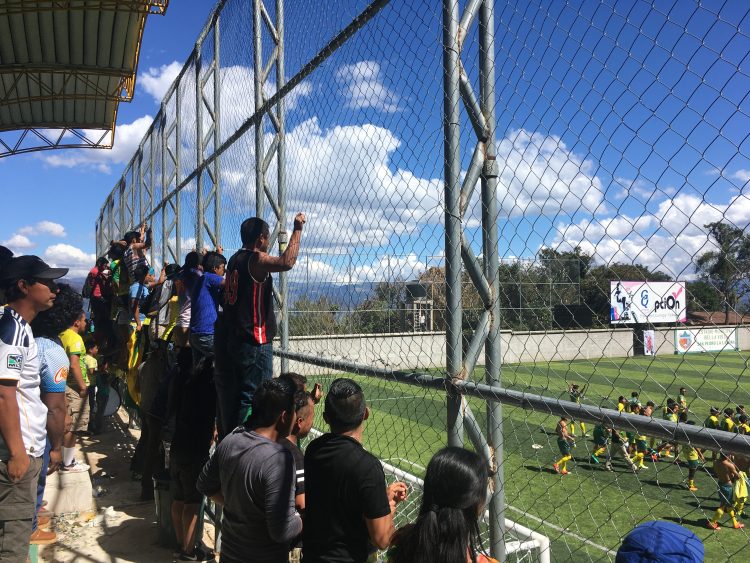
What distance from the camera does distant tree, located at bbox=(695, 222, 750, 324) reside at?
4.53 ft

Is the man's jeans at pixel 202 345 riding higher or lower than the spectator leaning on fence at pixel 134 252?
lower

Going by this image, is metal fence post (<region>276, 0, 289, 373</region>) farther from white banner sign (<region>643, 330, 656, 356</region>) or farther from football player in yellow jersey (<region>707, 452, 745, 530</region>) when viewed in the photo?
football player in yellow jersey (<region>707, 452, 745, 530</region>)

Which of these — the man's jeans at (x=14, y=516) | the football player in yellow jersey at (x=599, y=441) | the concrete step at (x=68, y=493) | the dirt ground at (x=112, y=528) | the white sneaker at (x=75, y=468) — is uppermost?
the man's jeans at (x=14, y=516)

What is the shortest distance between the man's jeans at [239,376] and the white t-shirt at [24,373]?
3.06ft

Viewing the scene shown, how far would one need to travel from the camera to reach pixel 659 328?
164cm

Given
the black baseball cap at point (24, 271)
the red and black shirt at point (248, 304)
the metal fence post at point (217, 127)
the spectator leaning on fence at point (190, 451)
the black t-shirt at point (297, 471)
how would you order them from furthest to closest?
the metal fence post at point (217, 127) < the spectator leaning on fence at point (190, 451) < the red and black shirt at point (248, 304) < the black baseball cap at point (24, 271) < the black t-shirt at point (297, 471)

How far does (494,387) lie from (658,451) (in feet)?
44.2

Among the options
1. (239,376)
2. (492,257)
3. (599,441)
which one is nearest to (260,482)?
(239,376)

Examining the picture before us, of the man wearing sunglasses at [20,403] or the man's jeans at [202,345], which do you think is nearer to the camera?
the man wearing sunglasses at [20,403]

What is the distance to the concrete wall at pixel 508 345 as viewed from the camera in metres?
1.96

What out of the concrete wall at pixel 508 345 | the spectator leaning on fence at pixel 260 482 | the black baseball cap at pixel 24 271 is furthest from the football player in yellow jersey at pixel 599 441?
the black baseball cap at pixel 24 271

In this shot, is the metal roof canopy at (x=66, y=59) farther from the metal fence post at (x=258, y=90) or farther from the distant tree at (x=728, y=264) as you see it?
the distant tree at (x=728, y=264)

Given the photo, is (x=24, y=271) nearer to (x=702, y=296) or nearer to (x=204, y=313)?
(x=204, y=313)

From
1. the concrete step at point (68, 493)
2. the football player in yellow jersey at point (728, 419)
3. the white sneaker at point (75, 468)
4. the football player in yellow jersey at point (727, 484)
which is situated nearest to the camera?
the football player in yellow jersey at point (728, 419)
